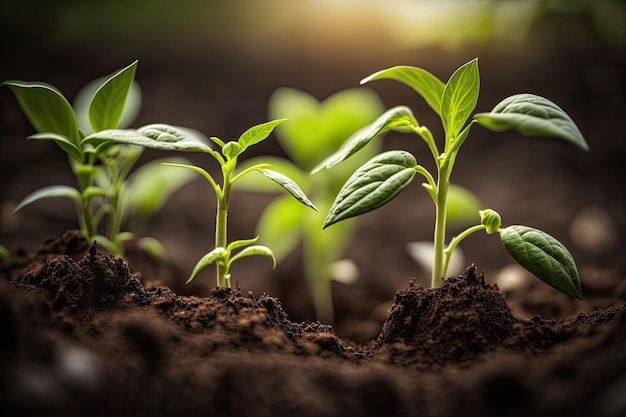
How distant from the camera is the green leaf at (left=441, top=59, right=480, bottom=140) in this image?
88cm

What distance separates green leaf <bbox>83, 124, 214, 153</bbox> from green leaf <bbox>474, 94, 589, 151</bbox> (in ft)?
1.33

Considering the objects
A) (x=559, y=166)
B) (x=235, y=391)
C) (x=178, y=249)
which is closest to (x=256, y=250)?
(x=235, y=391)

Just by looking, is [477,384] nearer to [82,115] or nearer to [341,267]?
[341,267]

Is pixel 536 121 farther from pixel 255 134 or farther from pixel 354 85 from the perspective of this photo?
pixel 354 85

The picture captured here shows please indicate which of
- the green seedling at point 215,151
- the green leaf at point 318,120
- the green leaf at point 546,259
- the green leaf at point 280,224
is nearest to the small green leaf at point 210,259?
the green seedling at point 215,151

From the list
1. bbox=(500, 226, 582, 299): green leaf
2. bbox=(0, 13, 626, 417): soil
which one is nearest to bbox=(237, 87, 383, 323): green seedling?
bbox=(0, 13, 626, 417): soil

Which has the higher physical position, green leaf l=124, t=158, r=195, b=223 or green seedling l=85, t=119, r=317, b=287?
green seedling l=85, t=119, r=317, b=287

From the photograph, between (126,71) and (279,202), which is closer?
(126,71)

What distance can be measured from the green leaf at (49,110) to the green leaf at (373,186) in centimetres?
57

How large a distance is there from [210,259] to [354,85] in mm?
1731

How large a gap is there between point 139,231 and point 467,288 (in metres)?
1.23

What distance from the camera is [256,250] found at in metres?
0.92

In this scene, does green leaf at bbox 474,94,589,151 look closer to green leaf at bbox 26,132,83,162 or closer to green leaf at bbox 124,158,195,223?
green leaf at bbox 26,132,83,162

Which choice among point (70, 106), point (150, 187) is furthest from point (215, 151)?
point (150, 187)
